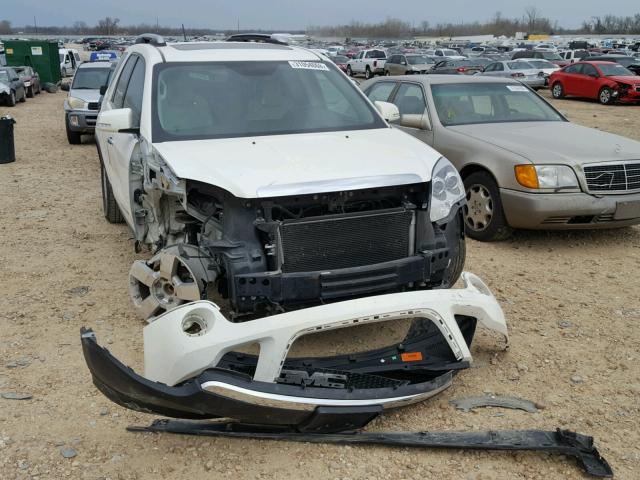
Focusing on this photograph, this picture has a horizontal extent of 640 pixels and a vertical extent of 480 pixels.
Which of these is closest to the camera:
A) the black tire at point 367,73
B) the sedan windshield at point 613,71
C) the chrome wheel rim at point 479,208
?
the chrome wheel rim at point 479,208

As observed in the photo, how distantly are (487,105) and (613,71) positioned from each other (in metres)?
18.6

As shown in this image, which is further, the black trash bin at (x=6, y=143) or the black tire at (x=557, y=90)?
the black tire at (x=557, y=90)

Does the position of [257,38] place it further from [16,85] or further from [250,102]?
[16,85]

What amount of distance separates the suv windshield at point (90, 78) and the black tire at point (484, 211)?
10.7 metres

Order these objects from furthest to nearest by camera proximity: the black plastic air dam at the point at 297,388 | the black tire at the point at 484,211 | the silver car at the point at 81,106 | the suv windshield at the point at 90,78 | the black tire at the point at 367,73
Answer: the black tire at the point at 367,73, the suv windshield at the point at 90,78, the silver car at the point at 81,106, the black tire at the point at 484,211, the black plastic air dam at the point at 297,388

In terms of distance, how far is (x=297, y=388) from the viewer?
311cm

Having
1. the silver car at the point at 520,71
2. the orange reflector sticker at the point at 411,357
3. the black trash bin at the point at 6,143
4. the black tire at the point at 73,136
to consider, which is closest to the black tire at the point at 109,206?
the orange reflector sticker at the point at 411,357

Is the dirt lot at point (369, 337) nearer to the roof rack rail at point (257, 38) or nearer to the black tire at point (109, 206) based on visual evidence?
the black tire at point (109, 206)

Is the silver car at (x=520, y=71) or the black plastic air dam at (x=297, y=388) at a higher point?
the silver car at (x=520, y=71)

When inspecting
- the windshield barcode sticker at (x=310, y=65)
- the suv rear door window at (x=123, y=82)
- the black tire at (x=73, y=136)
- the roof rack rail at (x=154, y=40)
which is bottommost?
the black tire at (x=73, y=136)

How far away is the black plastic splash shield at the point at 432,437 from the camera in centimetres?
313

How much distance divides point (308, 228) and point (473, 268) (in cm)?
270

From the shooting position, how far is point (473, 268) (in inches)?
230

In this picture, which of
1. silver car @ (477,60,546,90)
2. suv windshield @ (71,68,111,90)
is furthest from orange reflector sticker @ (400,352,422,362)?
silver car @ (477,60,546,90)
